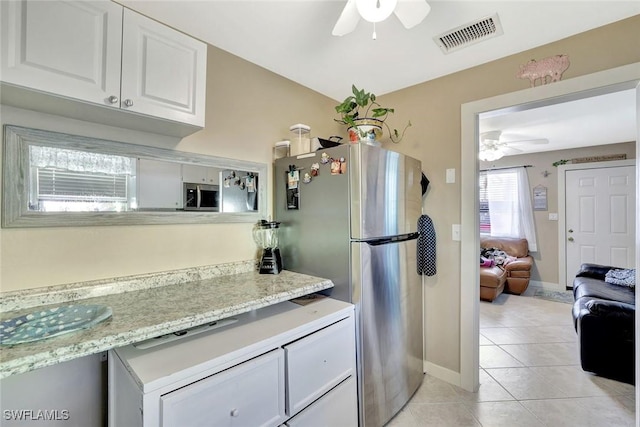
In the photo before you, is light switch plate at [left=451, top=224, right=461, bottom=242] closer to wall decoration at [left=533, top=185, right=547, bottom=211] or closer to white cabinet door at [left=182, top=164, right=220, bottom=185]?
white cabinet door at [left=182, top=164, right=220, bottom=185]

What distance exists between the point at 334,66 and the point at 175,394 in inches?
84.0

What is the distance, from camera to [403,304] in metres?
1.93

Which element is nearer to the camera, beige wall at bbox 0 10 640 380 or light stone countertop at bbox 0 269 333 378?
light stone countertop at bbox 0 269 333 378

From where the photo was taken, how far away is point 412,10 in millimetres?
1299

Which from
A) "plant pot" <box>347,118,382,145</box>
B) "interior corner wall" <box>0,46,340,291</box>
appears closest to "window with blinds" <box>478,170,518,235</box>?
"plant pot" <box>347,118,382,145</box>

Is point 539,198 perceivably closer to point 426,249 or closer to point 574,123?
point 574,123

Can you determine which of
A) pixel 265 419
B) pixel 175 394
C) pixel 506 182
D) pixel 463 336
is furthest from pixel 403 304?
pixel 506 182

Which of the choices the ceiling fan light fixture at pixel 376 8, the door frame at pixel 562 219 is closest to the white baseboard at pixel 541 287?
the door frame at pixel 562 219

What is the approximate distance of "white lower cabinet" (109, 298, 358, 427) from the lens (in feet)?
3.15

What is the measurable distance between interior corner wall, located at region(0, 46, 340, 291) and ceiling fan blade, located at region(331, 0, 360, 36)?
2.84 feet

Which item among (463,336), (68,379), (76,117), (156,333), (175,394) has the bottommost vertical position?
(463,336)

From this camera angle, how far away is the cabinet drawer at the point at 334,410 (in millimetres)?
1329

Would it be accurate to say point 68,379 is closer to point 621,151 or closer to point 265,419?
point 265,419

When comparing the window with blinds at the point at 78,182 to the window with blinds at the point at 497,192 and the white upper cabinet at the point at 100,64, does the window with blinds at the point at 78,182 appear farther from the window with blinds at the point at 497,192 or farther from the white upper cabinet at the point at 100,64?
the window with blinds at the point at 497,192
